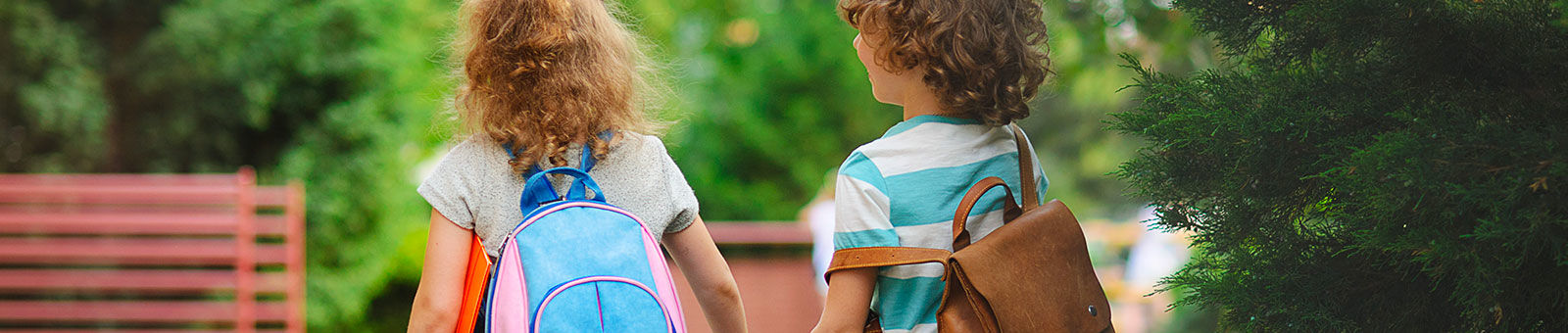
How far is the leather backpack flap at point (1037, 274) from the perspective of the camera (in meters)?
1.82

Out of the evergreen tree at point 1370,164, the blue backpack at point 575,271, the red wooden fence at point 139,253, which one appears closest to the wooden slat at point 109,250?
the red wooden fence at point 139,253

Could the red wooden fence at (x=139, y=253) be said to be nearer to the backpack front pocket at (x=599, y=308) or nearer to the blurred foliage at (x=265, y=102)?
the blurred foliage at (x=265, y=102)

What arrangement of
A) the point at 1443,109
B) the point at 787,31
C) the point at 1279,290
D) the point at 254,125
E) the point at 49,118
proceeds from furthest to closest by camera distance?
1. the point at 787,31
2. the point at 254,125
3. the point at 49,118
4. the point at 1279,290
5. the point at 1443,109

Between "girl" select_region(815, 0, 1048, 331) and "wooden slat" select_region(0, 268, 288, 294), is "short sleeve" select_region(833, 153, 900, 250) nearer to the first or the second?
"girl" select_region(815, 0, 1048, 331)

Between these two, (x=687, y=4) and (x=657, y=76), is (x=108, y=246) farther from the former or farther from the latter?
(x=687, y=4)

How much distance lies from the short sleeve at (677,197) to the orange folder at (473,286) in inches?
12.9

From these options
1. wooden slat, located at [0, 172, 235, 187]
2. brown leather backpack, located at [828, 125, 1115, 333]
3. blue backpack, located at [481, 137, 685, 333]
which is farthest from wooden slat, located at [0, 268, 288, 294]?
brown leather backpack, located at [828, 125, 1115, 333]

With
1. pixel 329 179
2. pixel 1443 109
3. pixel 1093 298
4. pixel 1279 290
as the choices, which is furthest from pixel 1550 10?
pixel 329 179

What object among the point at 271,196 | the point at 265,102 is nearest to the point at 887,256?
the point at 271,196

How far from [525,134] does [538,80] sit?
98 millimetres

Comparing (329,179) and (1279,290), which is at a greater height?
(1279,290)

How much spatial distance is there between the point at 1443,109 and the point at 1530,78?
0.19 meters

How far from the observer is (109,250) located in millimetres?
7004

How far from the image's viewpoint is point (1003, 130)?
81.4 inches
